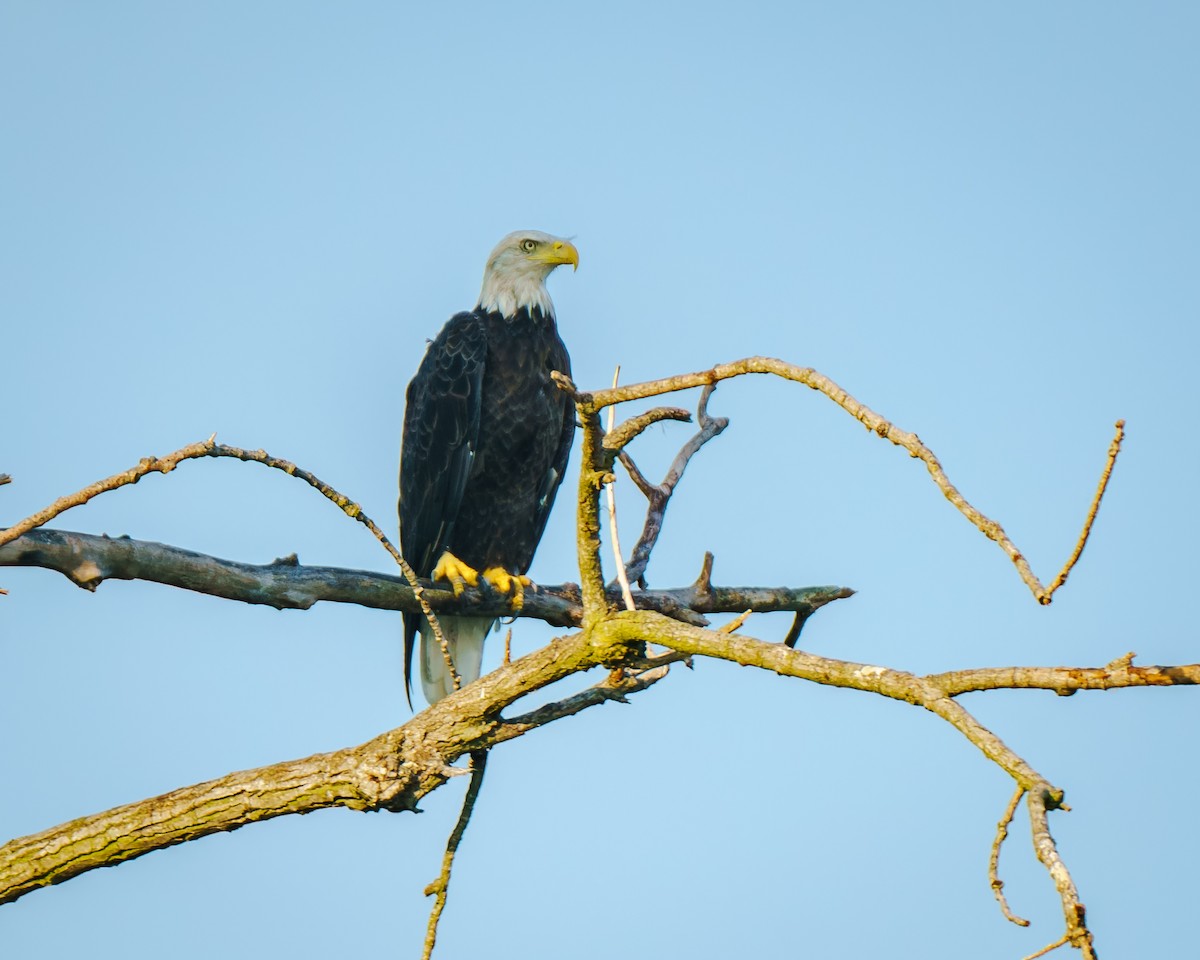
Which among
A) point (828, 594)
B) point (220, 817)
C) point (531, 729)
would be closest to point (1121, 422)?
point (531, 729)

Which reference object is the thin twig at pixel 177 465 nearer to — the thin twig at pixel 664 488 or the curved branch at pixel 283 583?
the curved branch at pixel 283 583

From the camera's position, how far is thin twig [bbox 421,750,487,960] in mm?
2840

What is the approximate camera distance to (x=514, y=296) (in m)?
7.03

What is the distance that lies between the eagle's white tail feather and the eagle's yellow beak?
1945 millimetres

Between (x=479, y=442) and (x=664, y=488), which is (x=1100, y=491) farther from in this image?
(x=479, y=442)

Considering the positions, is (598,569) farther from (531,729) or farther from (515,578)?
(515,578)

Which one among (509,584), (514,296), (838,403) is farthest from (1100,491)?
(514,296)

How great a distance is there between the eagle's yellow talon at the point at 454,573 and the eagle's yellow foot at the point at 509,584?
0.07 metres

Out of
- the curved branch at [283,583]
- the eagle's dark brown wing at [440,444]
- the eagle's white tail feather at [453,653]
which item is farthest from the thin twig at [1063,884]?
the eagle's white tail feather at [453,653]

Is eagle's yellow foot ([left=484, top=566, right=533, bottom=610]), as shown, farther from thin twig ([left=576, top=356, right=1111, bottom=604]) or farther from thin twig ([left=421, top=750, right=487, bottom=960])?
thin twig ([left=576, top=356, right=1111, bottom=604])

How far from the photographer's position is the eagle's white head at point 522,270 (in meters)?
7.02

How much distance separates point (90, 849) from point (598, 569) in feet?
4.47

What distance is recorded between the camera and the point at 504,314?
693cm

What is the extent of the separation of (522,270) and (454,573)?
5.89 feet
